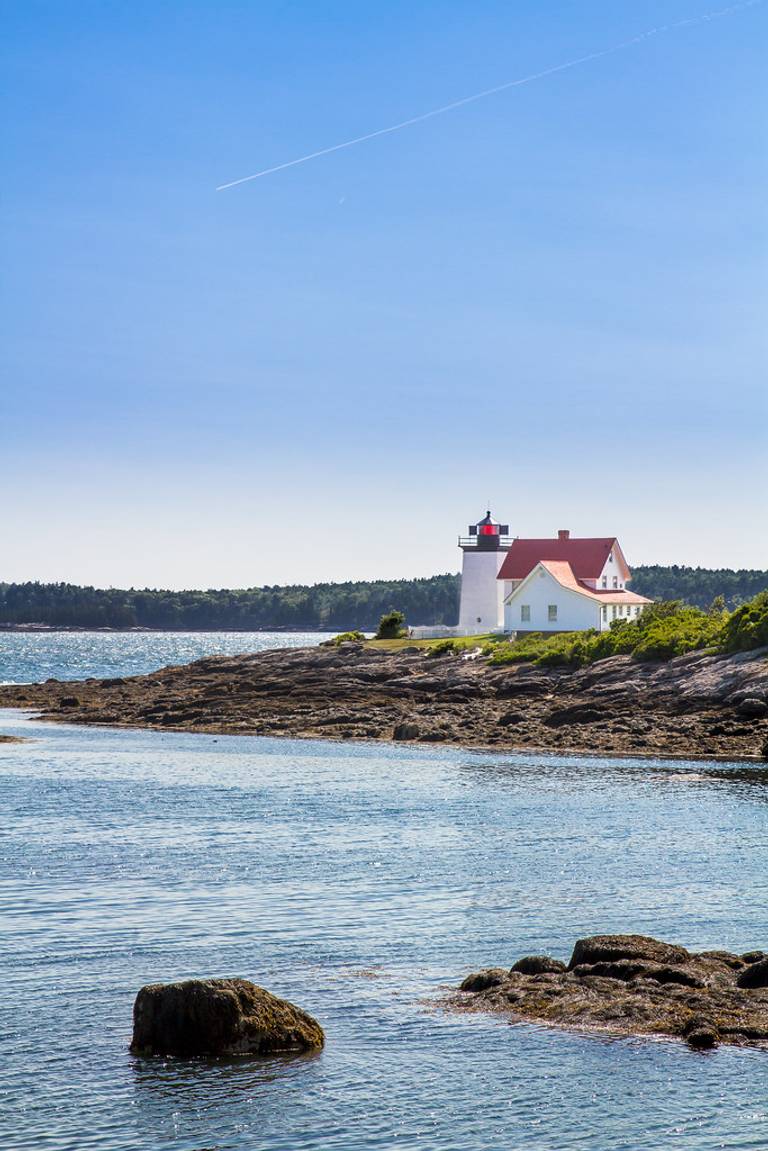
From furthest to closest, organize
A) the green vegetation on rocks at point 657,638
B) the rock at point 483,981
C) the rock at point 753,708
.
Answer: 1. the green vegetation on rocks at point 657,638
2. the rock at point 753,708
3. the rock at point 483,981

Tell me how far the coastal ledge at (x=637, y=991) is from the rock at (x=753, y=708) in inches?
1329

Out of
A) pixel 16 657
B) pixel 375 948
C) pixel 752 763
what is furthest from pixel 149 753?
pixel 16 657

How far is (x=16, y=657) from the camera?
173375mm

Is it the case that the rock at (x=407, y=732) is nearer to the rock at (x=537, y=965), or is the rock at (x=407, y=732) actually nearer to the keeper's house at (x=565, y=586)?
the keeper's house at (x=565, y=586)

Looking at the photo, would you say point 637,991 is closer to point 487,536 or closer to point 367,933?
point 367,933

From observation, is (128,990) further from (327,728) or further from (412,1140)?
(327,728)

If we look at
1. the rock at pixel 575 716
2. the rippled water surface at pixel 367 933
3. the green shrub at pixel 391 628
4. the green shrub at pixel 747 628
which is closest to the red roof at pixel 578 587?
the green shrub at pixel 391 628

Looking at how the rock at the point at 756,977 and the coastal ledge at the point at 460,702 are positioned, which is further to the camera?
the coastal ledge at the point at 460,702

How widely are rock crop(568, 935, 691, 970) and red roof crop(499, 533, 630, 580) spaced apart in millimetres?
72141

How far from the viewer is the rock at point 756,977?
16.6 m

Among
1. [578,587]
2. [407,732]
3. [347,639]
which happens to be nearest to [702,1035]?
[407,732]

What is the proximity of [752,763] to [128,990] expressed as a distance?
30376mm

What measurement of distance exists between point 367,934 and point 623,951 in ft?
14.8

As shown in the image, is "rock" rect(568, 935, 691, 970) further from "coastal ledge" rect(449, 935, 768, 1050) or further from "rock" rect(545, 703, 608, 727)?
"rock" rect(545, 703, 608, 727)
